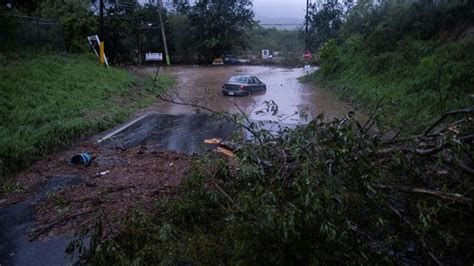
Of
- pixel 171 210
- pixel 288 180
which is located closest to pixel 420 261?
pixel 288 180

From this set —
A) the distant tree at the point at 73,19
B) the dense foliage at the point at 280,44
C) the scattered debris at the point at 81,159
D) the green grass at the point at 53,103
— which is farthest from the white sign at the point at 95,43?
the dense foliage at the point at 280,44

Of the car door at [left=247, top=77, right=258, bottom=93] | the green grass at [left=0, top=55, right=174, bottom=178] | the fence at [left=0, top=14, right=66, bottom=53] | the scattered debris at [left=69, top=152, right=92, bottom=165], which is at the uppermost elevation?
the fence at [left=0, top=14, right=66, bottom=53]

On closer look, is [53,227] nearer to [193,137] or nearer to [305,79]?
[193,137]

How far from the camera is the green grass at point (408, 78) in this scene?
11.3 m

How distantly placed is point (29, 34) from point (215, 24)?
29.1 meters

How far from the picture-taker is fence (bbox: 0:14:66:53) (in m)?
17.1

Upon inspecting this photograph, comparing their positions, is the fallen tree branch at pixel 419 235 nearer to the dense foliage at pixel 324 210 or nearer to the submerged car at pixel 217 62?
the dense foliage at pixel 324 210

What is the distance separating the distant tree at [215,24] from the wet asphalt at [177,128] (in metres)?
18.1

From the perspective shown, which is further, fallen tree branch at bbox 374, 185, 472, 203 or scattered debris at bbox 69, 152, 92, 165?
scattered debris at bbox 69, 152, 92, 165

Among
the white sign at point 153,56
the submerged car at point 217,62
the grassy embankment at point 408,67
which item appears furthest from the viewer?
the submerged car at point 217,62

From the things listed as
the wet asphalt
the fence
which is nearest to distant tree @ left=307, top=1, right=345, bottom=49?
the wet asphalt

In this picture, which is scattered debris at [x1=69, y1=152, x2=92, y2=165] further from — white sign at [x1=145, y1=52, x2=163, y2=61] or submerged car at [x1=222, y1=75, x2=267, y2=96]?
white sign at [x1=145, y1=52, x2=163, y2=61]

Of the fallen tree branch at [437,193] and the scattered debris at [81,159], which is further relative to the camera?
the scattered debris at [81,159]

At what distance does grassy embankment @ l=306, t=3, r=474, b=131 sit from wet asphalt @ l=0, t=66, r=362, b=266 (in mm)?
1567
